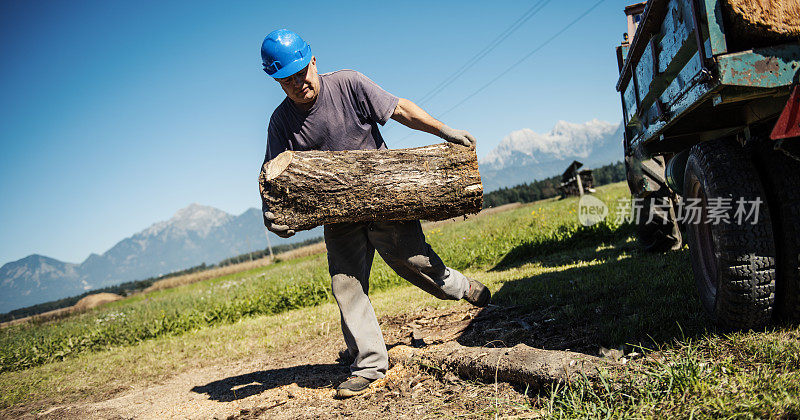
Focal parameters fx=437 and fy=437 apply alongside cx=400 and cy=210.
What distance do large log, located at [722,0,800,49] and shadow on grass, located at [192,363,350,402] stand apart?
338cm

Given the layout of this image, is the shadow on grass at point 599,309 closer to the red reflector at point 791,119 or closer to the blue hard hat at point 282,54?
the red reflector at point 791,119

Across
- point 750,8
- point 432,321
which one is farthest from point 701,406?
point 432,321

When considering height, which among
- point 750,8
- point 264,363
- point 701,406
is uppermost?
point 750,8

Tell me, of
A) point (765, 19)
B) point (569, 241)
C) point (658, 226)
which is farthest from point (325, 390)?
point (569, 241)

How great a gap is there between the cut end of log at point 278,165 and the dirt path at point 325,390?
156 cm

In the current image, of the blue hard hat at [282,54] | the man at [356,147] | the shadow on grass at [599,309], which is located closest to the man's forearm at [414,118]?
the man at [356,147]

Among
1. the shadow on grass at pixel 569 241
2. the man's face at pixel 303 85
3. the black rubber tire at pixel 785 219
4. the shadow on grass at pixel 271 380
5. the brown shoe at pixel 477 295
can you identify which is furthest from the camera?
the shadow on grass at pixel 569 241

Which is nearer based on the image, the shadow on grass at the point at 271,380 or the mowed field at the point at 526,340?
the mowed field at the point at 526,340

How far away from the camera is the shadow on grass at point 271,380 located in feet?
11.9

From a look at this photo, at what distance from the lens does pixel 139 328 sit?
331 inches

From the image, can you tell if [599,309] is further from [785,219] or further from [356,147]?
[356,147]

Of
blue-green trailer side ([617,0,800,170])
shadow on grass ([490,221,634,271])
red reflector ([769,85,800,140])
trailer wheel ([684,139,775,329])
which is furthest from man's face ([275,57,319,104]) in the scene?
shadow on grass ([490,221,634,271])

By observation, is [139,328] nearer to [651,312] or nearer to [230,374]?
[230,374]

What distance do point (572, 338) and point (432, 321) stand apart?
172 cm
